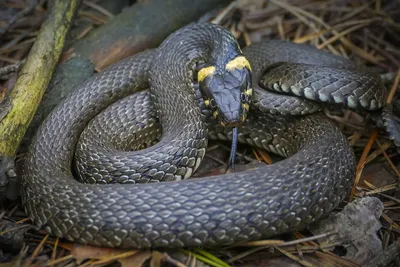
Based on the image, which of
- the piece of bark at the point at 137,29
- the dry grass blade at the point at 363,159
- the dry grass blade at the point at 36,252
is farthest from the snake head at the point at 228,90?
the dry grass blade at the point at 36,252

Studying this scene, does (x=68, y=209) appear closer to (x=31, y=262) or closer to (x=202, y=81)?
(x=31, y=262)

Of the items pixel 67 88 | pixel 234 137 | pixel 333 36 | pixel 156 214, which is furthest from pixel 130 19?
pixel 156 214

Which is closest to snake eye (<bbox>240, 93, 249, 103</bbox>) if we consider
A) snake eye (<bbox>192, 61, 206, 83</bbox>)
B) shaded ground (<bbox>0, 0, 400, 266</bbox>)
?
shaded ground (<bbox>0, 0, 400, 266</bbox>)

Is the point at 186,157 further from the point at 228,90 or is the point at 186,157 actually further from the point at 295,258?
the point at 295,258

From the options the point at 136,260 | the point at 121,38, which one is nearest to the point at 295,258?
the point at 136,260

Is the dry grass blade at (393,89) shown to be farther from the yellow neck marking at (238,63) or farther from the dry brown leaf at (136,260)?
the dry brown leaf at (136,260)
